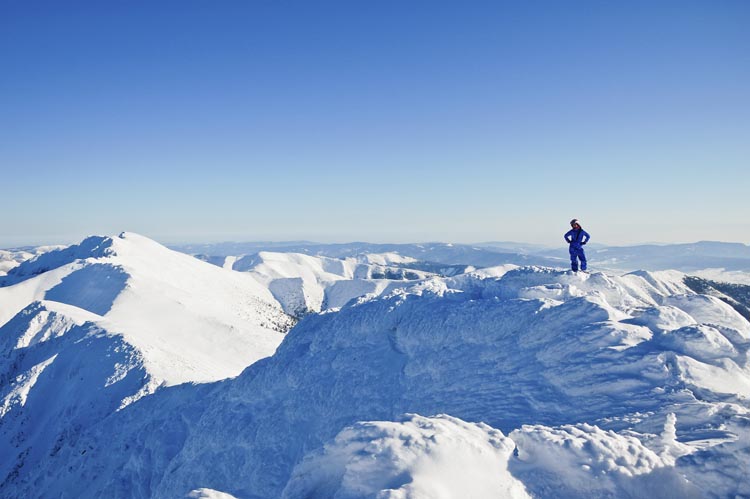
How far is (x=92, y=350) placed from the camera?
32.4 metres

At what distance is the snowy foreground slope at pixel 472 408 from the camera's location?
7.72 metres

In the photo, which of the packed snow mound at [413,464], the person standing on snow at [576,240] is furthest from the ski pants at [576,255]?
the packed snow mound at [413,464]

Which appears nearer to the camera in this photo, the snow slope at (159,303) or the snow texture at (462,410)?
the snow texture at (462,410)

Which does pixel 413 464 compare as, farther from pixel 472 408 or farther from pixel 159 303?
pixel 159 303

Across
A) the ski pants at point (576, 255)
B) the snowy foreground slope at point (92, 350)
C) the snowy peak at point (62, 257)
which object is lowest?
the snowy foreground slope at point (92, 350)

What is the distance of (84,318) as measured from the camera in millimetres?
41500

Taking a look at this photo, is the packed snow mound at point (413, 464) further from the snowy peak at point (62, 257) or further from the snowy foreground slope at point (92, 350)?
the snowy peak at point (62, 257)

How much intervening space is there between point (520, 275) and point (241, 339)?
37.7 meters

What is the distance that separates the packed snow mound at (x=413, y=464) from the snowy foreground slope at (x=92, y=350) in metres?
18.1

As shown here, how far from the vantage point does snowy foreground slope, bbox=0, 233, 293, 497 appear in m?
26.8

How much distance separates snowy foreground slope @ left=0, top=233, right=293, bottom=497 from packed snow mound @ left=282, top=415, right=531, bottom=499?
18.1 meters

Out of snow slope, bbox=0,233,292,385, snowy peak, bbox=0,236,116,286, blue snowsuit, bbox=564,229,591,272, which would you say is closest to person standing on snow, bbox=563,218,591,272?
blue snowsuit, bbox=564,229,591,272

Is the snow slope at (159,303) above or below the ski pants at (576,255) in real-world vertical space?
below

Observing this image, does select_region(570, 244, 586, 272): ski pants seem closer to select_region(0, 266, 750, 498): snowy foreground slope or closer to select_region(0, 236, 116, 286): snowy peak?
select_region(0, 266, 750, 498): snowy foreground slope
